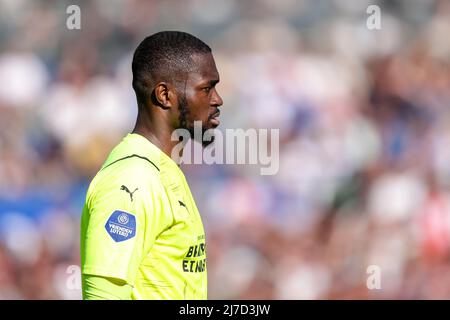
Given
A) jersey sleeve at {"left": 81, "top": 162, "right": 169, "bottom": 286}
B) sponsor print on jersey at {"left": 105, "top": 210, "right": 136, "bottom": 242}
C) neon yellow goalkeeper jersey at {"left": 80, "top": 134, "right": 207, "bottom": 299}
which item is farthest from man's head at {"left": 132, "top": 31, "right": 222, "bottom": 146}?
sponsor print on jersey at {"left": 105, "top": 210, "right": 136, "bottom": 242}

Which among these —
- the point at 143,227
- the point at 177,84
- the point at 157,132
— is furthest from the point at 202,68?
the point at 143,227

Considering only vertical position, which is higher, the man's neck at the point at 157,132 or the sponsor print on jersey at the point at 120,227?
the man's neck at the point at 157,132

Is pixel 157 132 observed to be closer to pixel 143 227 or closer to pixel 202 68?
pixel 202 68

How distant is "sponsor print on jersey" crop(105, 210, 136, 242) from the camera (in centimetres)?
291

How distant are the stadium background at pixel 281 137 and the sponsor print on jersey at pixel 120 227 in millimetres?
4056

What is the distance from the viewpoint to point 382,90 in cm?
781

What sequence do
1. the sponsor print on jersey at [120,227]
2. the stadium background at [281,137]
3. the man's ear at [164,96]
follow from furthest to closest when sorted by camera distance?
the stadium background at [281,137] → the man's ear at [164,96] → the sponsor print on jersey at [120,227]

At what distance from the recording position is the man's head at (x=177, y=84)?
3270mm

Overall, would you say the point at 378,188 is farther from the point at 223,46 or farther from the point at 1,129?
the point at 1,129

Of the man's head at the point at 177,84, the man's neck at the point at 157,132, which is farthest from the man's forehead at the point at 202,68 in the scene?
the man's neck at the point at 157,132

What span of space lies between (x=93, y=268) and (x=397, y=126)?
5.13m

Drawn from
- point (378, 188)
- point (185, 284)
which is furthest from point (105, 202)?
point (378, 188)

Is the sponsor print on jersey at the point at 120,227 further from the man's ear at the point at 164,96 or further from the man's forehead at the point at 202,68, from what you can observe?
the man's forehead at the point at 202,68

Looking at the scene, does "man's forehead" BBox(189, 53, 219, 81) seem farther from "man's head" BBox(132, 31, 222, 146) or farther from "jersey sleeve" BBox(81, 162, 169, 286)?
"jersey sleeve" BBox(81, 162, 169, 286)
